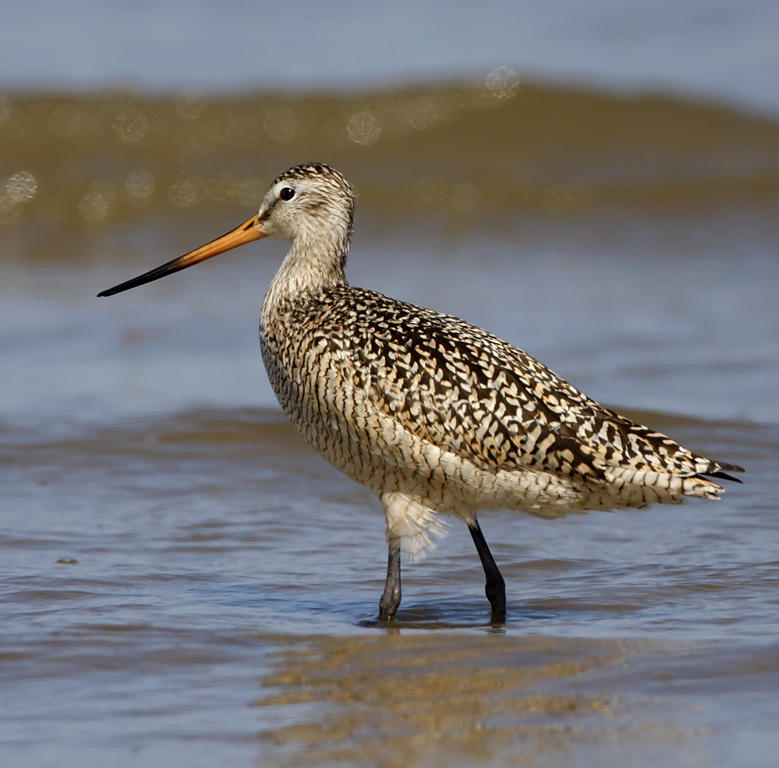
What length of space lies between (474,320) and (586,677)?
5920 millimetres

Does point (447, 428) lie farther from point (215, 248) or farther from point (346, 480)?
point (346, 480)

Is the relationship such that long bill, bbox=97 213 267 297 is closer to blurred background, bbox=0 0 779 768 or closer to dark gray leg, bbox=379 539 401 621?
blurred background, bbox=0 0 779 768

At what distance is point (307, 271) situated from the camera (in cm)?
696

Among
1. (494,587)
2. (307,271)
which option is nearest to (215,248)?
(307,271)

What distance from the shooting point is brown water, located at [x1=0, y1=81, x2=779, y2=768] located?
16.9 feet

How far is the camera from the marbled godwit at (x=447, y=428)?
19.8 ft

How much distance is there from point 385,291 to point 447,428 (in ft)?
19.3

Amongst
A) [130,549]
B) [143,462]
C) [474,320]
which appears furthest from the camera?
[474,320]

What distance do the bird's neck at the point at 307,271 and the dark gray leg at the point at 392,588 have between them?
1.18 metres

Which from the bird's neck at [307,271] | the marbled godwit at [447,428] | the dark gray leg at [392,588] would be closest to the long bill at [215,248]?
the bird's neck at [307,271]

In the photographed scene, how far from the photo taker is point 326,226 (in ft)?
23.2

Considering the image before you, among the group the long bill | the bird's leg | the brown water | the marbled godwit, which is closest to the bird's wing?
the marbled godwit

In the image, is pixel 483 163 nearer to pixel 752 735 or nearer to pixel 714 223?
pixel 714 223

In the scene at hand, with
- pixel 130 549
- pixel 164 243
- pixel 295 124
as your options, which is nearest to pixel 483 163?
pixel 295 124
